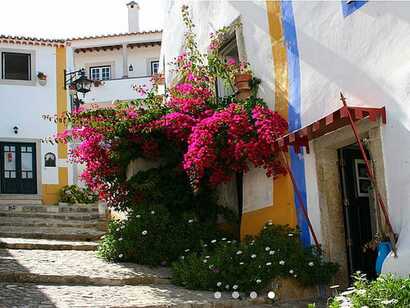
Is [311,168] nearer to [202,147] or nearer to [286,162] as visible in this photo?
[286,162]

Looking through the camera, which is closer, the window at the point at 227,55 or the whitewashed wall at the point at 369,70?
the whitewashed wall at the point at 369,70

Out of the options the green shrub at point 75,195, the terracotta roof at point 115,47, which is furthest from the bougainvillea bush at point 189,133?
the terracotta roof at point 115,47

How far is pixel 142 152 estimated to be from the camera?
1052 cm

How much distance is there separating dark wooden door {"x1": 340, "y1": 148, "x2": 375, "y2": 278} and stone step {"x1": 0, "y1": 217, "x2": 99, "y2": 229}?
712 centimetres

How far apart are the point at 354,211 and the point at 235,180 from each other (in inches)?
113

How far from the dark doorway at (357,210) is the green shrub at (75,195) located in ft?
40.1

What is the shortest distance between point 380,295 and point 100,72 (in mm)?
25109

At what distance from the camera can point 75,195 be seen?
20.0 meters

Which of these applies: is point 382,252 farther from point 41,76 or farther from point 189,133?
point 41,76

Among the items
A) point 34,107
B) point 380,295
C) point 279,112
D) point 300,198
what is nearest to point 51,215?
point 34,107

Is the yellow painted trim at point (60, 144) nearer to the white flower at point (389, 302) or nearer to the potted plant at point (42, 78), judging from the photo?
the potted plant at point (42, 78)

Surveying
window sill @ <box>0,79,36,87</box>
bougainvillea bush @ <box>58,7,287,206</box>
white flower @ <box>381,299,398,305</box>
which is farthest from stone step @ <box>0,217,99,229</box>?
white flower @ <box>381,299,398,305</box>

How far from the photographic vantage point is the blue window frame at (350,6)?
292 inches

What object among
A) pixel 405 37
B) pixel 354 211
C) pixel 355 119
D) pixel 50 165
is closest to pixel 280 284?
pixel 354 211
